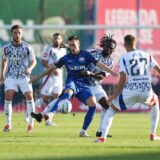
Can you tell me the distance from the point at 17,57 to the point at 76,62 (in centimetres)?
180

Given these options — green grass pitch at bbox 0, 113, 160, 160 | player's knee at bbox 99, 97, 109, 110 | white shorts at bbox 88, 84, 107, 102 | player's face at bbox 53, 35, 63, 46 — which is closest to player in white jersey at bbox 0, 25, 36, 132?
green grass pitch at bbox 0, 113, 160, 160

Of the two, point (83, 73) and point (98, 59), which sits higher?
point (98, 59)

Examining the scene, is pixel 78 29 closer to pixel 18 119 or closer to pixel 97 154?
pixel 18 119

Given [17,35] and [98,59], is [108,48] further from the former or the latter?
[17,35]

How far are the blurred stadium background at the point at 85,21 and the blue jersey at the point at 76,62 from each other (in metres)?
13.5

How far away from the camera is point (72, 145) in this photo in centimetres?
1722

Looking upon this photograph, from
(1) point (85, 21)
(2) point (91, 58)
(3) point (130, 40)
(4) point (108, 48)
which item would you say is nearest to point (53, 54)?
(4) point (108, 48)

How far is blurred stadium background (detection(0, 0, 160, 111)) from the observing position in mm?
34625

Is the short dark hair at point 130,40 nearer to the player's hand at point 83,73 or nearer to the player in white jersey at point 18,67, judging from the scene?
the player's hand at point 83,73

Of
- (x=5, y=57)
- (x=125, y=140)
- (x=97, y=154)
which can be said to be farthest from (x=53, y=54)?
(x=97, y=154)

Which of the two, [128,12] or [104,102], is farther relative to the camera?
[128,12]

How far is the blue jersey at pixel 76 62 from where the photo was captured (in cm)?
1994

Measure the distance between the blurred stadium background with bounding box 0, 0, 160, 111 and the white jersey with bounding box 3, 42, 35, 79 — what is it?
12130 millimetres

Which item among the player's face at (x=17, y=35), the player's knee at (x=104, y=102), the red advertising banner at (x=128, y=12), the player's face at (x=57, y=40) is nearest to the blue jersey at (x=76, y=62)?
the player's knee at (x=104, y=102)
